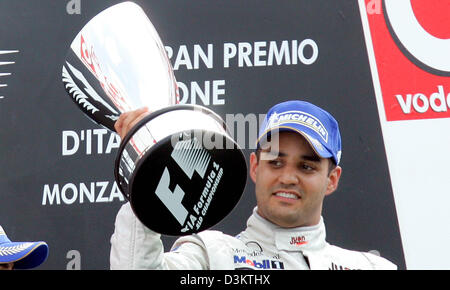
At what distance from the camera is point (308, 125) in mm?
1785

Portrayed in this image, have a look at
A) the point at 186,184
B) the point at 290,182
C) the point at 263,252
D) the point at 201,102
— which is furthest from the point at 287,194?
the point at 201,102

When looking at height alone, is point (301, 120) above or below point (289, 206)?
above

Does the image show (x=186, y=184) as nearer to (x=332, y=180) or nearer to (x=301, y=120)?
(x=301, y=120)

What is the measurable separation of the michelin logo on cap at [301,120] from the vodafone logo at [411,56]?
0.62 metres

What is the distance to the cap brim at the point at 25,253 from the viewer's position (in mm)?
2313

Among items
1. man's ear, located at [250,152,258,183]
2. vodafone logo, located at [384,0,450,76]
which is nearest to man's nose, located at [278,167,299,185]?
man's ear, located at [250,152,258,183]

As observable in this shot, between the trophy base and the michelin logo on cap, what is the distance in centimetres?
37

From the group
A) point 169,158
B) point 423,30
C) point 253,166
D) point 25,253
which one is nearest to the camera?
point 169,158

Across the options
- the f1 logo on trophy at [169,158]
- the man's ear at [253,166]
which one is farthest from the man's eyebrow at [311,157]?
the f1 logo on trophy at [169,158]

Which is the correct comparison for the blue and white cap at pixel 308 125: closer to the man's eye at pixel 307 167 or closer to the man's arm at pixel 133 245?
the man's eye at pixel 307 167

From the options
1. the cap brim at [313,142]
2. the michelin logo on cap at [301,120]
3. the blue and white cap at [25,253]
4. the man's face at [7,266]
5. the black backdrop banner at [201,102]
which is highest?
the black backdrop banner at [201,102]

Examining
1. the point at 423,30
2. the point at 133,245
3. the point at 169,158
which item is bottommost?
the point at 133,245
